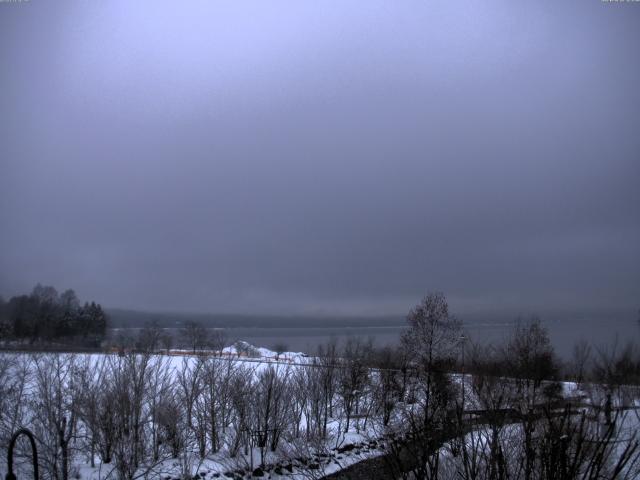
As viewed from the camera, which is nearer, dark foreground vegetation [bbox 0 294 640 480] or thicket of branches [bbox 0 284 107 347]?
dark foreground vegetation [bbox 0 294 640 480]

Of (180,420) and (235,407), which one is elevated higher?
(235,407)

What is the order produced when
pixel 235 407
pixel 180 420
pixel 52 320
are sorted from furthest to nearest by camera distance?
pixel 52 320
pixel 235 407
pixel 180 420

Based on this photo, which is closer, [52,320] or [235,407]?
[235,407]

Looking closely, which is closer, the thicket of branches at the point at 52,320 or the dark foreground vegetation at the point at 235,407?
the dark foreground vegetation at the point at 235,407

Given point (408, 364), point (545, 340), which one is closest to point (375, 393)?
point (408, 364)

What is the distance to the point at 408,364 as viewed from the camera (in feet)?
162

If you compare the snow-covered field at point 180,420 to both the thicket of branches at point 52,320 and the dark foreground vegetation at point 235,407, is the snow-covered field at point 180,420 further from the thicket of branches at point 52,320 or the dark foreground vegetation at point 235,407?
the thicket of branches at point 52,320

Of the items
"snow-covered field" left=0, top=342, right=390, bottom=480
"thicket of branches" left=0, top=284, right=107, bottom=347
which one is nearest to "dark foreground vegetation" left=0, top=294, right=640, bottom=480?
"snow-covered field" left=0, top=342, right=390, bottom=480

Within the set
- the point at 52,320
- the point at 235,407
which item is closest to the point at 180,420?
the point at 235,407

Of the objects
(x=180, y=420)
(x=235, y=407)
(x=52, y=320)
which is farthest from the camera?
(x=52, y=320)

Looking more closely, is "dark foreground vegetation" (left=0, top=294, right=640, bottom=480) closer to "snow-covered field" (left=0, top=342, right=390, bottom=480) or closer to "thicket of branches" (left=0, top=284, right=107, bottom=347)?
"snow-covered field" (left=0, top=342, right=390, bottom=480)

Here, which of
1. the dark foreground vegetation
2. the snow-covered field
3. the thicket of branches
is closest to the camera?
the dark foreground vegetation

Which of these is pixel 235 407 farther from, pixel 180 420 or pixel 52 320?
pixel 52 320

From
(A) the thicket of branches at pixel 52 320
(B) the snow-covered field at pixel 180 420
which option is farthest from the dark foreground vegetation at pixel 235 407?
(A) the thicket of branches at pixel 52 320
